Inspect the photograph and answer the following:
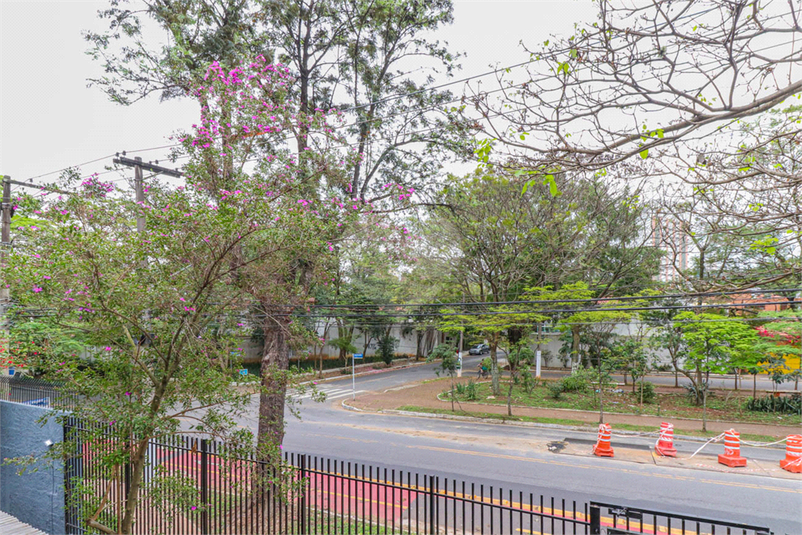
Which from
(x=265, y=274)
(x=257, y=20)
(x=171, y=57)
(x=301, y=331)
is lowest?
(x=301, y=331)

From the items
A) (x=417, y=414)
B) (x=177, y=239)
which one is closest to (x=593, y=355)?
(x=417, y=414)

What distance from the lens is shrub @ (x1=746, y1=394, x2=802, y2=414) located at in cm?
1761

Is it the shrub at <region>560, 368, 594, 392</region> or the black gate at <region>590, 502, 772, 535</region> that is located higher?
the black gate at <region>590, 502, 772, 535</region>

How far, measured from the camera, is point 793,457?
11.2 meters

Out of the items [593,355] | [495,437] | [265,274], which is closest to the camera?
[265,274]

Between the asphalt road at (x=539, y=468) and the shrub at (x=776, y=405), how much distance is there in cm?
633

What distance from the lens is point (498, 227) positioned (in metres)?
17.1

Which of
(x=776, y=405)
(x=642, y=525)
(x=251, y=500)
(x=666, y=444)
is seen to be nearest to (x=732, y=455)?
(x=666, y=444)

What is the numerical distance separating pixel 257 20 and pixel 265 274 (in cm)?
746

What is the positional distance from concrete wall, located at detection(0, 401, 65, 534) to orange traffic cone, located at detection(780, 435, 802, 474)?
53.0ft

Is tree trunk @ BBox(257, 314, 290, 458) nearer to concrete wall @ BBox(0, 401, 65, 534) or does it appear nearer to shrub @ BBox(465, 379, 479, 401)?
concrete wall @ BBox(0, 401, 65, 534)

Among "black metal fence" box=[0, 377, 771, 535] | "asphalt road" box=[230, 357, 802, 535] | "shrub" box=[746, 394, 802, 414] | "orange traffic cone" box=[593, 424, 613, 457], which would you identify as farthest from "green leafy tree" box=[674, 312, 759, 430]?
"black metal fence" box=[0, 377, 771, 535]

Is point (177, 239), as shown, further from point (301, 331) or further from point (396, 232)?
point (396, 232)

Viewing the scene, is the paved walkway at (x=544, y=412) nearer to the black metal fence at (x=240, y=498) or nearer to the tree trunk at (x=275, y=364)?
the black metal fence at (x=240, y=498)
